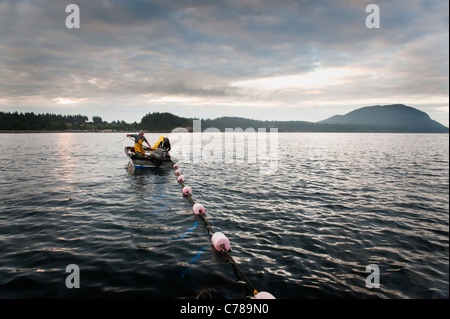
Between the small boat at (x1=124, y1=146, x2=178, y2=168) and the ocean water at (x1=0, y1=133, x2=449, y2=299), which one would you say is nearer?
the ocean water at (x1=0, y1=133, x2=449, y2=299)

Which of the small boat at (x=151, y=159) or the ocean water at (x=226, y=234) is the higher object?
the small boat at (x=151, y=159)

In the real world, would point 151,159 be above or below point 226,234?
above

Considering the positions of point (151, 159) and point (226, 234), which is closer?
point (226, 234)

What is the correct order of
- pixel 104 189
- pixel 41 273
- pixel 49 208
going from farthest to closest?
pixel 104 189 → pixel 49 208 → pixel 41 273

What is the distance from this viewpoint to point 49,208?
11.9 m

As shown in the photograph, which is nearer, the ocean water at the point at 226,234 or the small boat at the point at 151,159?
the ocean water at the point at 226,234

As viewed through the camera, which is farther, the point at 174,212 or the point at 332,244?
the point at 174,212

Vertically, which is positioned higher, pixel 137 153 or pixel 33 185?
pixel 137 153

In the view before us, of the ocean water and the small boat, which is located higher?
the small boat

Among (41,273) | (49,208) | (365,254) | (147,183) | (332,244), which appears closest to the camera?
(41,273)

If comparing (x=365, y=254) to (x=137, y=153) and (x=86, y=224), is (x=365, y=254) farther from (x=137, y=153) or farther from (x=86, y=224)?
(x=137, y=153)

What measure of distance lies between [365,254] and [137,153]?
20.6m
